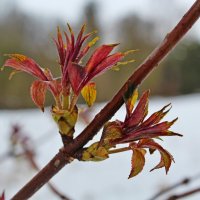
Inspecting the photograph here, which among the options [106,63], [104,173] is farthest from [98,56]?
[104,173]

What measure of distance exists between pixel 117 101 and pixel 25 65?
79 mm

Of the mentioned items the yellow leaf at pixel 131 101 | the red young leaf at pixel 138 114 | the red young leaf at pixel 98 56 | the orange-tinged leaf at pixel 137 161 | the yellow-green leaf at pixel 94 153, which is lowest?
the orange-tinged leaf at pixel 137 161

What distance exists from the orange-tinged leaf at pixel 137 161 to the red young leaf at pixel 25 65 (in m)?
0.09

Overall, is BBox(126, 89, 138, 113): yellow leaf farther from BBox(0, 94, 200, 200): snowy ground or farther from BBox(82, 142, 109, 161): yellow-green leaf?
BBox(0, 94, 200, 200): snowy ground

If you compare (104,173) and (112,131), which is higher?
(112,131)

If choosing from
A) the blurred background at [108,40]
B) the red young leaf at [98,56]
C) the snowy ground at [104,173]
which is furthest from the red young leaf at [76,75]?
the blurred background at [108,40]

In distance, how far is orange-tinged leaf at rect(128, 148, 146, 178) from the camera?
39 cm

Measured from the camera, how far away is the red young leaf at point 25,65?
373 mm

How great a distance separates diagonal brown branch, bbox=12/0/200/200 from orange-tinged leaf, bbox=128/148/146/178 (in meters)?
0.05

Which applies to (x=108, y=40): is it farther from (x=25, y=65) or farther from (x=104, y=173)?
(x=25, y=65)

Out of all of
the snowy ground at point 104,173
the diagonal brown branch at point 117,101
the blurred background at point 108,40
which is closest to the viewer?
the diagonal brown branch at point 117,101

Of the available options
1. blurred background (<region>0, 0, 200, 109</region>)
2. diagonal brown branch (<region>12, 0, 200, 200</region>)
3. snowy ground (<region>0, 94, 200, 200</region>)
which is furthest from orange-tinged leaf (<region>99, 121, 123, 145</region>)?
blurred background (<region>0, 0, 200, 109</region>)

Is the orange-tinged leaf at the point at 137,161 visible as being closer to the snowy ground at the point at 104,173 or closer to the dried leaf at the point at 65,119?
the dried leaf at the point at 65,119

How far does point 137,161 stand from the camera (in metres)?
0.39
